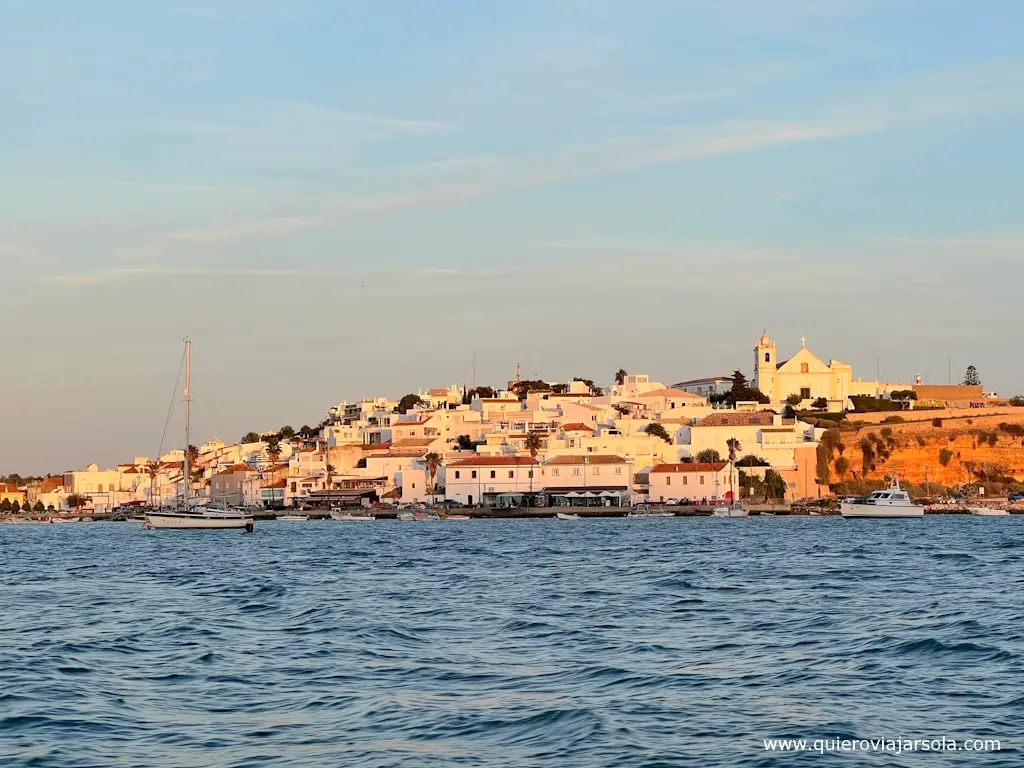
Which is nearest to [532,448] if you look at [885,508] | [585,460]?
[585,460]

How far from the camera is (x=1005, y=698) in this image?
13648 millimetres

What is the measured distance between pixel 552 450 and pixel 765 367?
3803 cm

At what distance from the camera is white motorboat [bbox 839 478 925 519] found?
85.1 m

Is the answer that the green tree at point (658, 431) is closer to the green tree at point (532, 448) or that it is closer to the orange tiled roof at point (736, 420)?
the orange tiled roof at point (736, 420)

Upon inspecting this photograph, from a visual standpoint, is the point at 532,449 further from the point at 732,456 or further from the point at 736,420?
the point at 736,420

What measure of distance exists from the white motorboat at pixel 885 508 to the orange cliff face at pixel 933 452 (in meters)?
29.2

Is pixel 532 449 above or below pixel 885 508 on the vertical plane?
above

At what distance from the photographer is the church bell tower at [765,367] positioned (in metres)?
138

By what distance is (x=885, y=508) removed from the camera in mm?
85188

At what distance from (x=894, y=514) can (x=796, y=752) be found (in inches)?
3003

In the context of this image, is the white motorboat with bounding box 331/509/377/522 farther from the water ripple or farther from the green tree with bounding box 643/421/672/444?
the water ripple

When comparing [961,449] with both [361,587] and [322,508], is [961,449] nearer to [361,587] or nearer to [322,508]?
[322,508]

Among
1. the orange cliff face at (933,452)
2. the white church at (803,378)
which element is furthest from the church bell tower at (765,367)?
the orange cliff face at (933,452)

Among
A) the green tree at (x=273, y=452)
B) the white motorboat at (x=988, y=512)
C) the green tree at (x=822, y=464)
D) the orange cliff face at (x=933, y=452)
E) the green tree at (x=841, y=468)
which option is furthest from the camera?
the green tree at (x=273, y=452)
